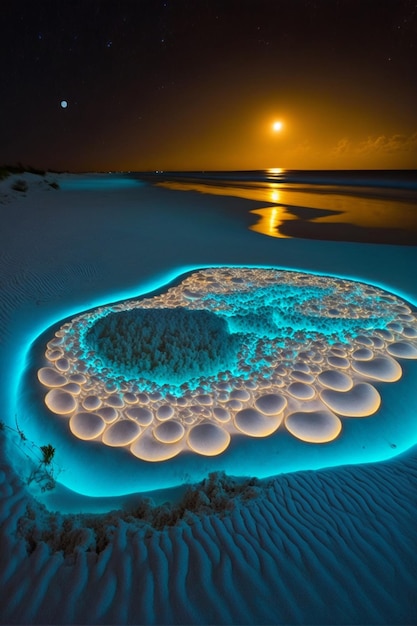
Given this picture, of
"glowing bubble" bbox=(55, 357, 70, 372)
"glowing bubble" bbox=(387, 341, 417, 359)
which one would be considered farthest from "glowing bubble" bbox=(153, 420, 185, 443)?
"glowing bubble" bbox=(387, 341, 417, 359)

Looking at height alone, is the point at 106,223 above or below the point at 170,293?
above

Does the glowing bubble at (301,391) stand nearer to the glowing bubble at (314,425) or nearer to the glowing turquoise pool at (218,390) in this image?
the glowing turquoise pool at (218,390)

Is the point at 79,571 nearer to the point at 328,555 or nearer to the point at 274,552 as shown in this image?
the point at 274,552

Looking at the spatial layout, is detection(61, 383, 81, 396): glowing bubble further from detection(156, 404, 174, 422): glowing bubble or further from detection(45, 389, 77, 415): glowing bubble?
detection(156, 404, 174, 422): glowing bubble

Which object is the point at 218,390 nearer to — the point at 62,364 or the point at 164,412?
the point at 164,412

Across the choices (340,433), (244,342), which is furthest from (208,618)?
(244,342)

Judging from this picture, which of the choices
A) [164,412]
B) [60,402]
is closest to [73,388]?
[60,402]

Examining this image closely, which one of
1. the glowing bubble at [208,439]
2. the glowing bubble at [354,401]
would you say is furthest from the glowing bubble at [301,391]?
the glowing bubble at [208,439]
